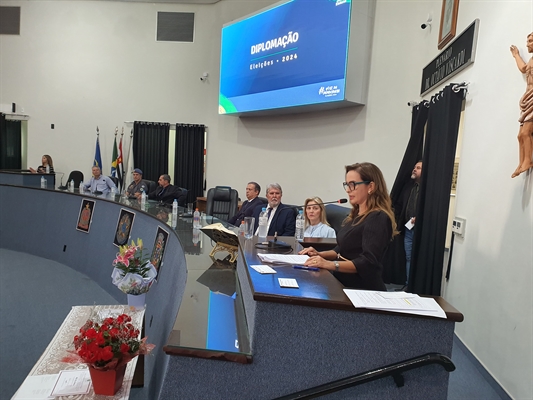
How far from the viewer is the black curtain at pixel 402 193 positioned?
12.4 feet

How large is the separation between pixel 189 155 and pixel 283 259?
6.59 m

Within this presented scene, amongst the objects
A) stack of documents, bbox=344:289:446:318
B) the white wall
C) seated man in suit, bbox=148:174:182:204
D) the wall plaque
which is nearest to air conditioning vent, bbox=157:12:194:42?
the white wall

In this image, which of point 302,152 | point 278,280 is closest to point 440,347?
point 278,280

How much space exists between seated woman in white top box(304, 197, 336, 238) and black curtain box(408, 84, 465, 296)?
78 cm

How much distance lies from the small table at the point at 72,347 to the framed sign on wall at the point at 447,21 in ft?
11.4

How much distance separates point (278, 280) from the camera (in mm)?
1295

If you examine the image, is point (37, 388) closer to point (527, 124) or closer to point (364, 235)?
point (364, 235)

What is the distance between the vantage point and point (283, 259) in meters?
1.59

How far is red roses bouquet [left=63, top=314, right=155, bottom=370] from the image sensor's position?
1.28 metres

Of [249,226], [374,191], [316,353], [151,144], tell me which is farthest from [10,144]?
[316,353]

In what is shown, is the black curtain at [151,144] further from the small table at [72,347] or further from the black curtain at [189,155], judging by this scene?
the small table at [72,347]

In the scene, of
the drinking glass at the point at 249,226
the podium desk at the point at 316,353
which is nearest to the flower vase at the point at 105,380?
the podium desk at the point at 316,353

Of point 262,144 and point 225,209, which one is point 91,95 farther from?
point 225,209

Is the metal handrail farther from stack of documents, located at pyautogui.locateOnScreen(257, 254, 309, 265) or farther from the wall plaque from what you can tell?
the wall plaque
